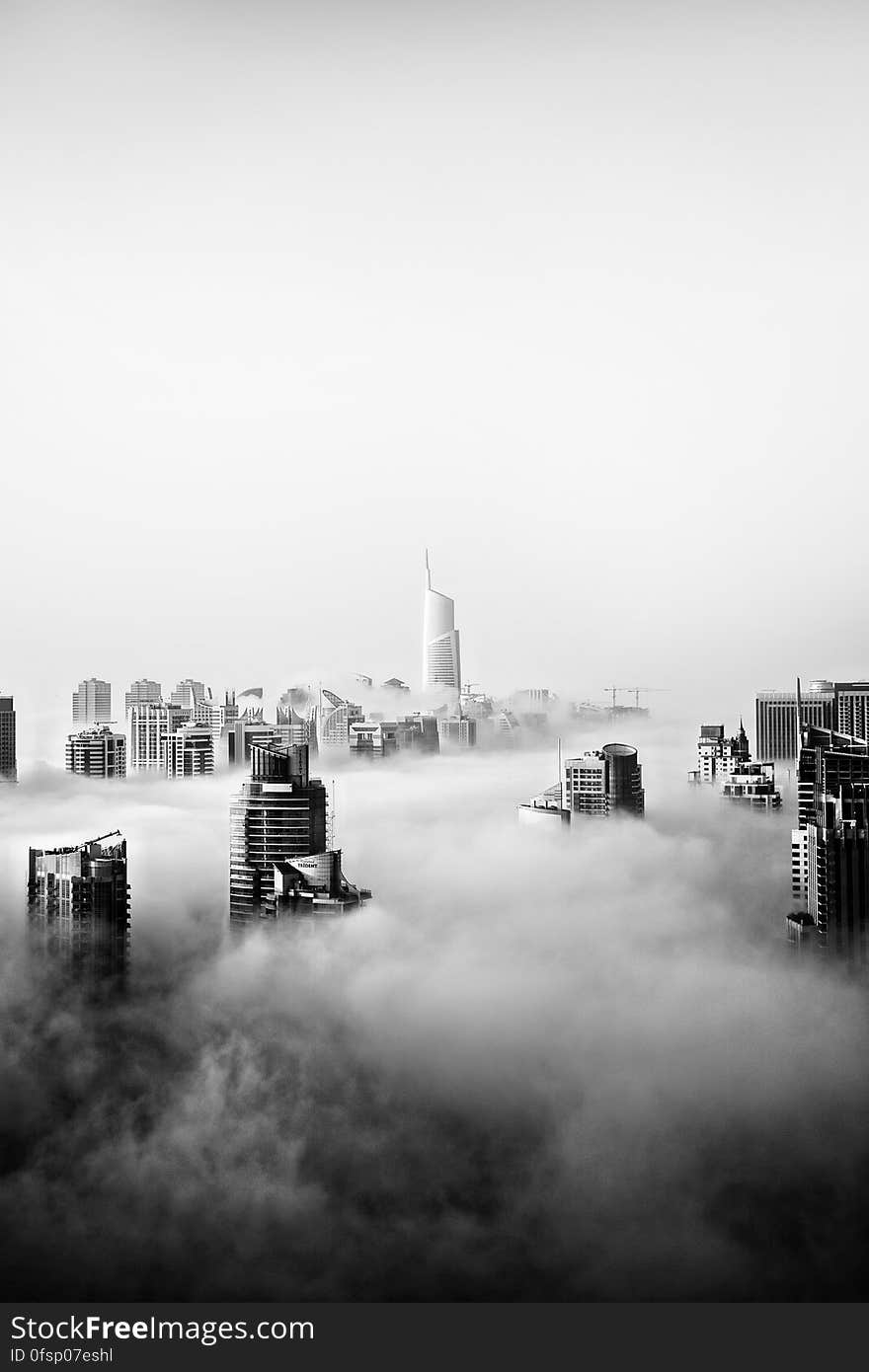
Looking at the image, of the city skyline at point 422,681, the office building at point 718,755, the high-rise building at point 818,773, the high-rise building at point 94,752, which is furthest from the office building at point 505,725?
the high-rise building at point 94,752

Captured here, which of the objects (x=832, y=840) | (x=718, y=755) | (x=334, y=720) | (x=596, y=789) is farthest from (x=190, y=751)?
(x=832, y=840)

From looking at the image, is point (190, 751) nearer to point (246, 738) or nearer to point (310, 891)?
point (246, 738)

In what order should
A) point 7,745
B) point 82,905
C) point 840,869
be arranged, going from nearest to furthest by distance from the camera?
point 840,869
point 82,905
point 7,745

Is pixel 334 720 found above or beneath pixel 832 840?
above

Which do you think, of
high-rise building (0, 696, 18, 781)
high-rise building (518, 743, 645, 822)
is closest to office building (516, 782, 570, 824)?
high-rise building (518, 743, 645, 822)

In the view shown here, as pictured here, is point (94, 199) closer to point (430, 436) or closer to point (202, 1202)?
point (430, 436)

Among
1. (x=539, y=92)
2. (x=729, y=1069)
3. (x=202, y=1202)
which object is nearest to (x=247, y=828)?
(x=202, y=1202)

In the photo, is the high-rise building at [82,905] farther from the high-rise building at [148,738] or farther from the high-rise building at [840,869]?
the high-rise building at [840,869]

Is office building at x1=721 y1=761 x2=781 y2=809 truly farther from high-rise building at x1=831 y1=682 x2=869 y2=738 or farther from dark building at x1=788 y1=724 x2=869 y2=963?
high-rise building at x1=831 y1=682 x2=869 y2=738
